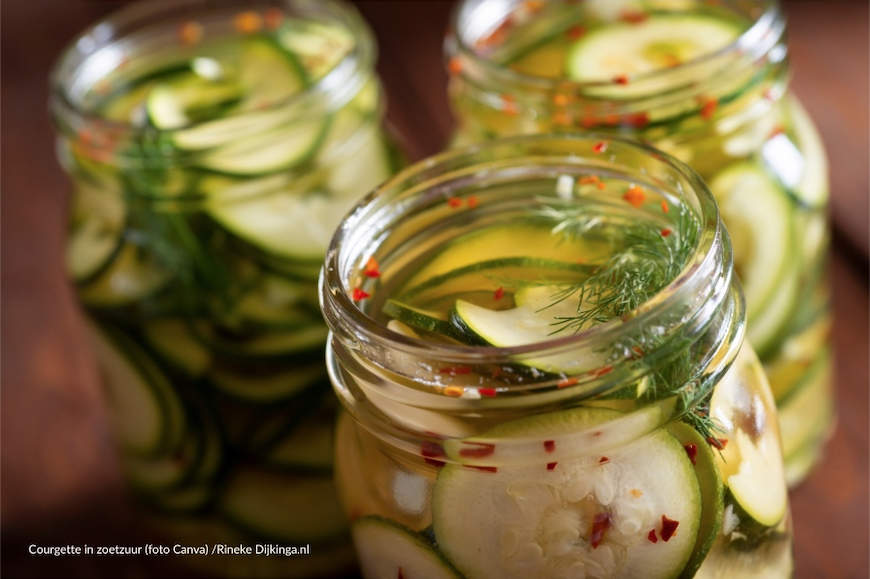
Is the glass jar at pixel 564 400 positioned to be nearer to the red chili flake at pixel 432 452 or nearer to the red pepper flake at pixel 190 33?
the red chili flake at pixel 432 452

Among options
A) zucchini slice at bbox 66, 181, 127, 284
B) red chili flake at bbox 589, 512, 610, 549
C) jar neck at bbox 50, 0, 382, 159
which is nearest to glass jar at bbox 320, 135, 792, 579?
red chili flake at bbox 589, 512, 610, 549

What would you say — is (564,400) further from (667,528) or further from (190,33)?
(190,33)

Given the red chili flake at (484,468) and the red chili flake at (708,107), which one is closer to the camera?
the red chili flake at (484,468)

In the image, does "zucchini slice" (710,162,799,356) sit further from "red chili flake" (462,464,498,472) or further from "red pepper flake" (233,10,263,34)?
"red pepper flake" (233,10,263,34)

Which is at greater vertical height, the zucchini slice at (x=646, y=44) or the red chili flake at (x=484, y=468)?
the zucchini slice at (x=646, y=44)

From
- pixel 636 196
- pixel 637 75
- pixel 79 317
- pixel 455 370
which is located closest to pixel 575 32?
pixel 637 75

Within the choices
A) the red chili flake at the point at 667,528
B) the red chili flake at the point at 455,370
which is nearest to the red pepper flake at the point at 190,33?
the red chili flake at the point at 455,370

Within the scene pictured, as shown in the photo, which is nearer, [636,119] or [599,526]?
[599,526]
